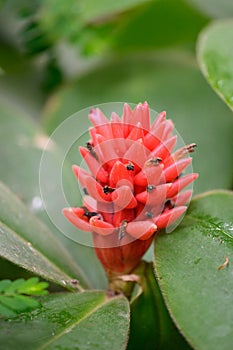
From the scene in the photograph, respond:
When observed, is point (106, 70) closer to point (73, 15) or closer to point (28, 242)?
point (73, 15)

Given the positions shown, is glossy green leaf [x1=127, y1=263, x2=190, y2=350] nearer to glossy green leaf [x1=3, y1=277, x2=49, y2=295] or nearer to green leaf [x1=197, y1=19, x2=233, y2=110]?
glossy green leaf [x1=3, y1=277, x2=49, y2=295]

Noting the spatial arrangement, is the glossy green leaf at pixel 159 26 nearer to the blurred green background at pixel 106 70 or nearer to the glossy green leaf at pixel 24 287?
the blurred green background at pixel 106 70

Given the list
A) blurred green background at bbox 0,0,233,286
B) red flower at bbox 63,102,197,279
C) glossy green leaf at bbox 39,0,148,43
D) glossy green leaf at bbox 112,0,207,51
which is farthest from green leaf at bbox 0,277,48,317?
glossy green leaf at bbox 112,0,207,51

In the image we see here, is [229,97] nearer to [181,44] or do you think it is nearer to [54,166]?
[54,166]

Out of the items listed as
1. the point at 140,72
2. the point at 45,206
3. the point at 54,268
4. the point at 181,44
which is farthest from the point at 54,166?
the point at 181,44

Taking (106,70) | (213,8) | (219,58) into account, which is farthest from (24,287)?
(213,8)

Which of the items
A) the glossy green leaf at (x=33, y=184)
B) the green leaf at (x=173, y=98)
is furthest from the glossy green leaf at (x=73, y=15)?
the glossy green leaf at (x=33, y=184)
